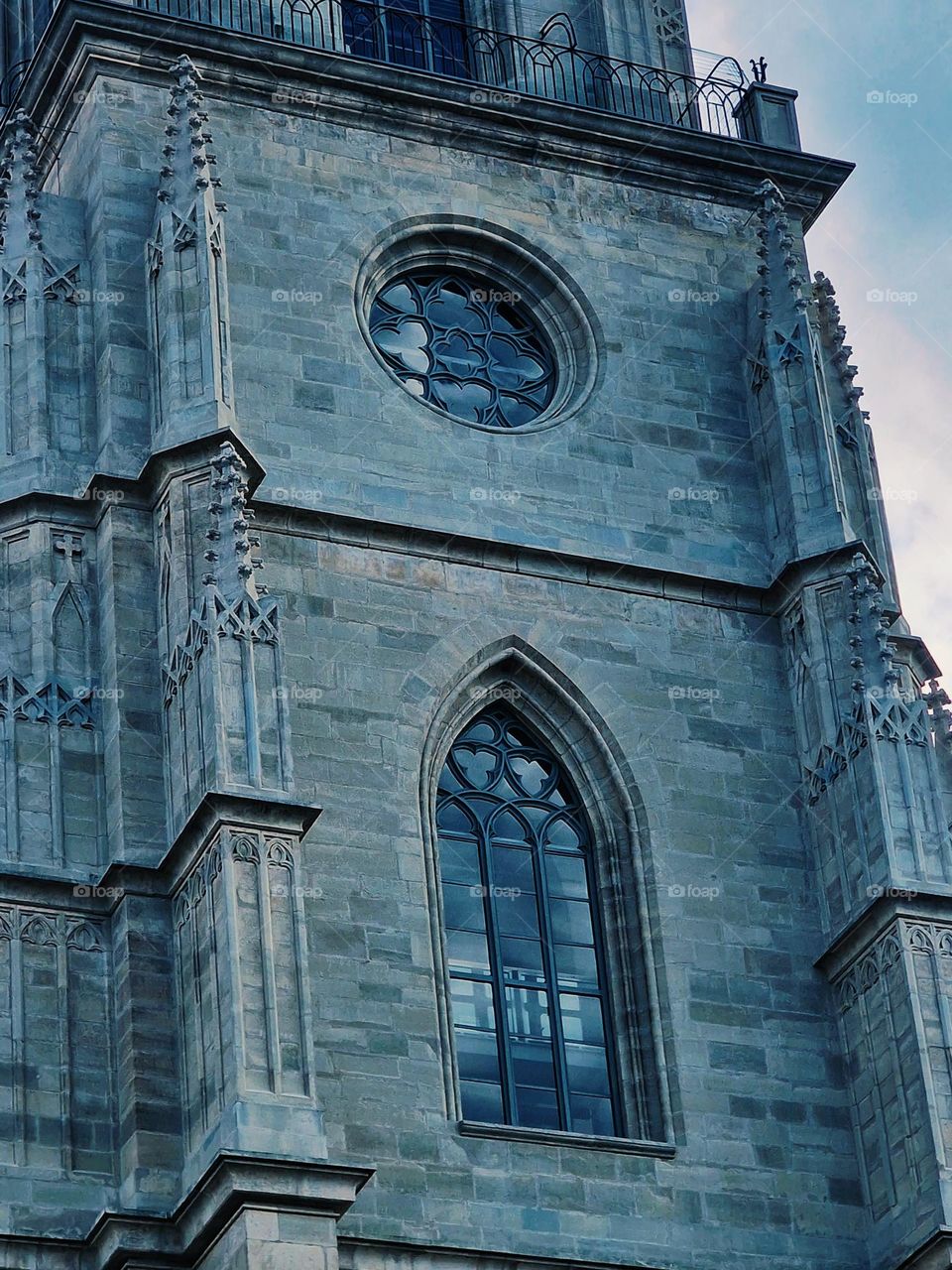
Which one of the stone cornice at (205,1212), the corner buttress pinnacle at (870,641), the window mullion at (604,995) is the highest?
the corner buttress pinnacle at (870,641)

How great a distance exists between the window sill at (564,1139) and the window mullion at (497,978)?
0.44m

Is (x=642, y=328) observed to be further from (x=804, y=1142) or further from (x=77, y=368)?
(x=804, y=1142)

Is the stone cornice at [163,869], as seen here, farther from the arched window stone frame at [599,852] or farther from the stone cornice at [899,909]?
the stone cornice at [899,909]

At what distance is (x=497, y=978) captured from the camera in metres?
31.5

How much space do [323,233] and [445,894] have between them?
7600mm

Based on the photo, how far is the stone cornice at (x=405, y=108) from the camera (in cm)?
3572

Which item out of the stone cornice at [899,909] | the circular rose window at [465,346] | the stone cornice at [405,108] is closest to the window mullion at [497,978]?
the stone cornice at [899,909]

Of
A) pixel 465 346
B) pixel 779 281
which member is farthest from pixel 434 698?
pixel 779 281

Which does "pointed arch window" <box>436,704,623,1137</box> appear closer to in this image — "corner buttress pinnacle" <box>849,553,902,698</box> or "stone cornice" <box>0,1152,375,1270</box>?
"corner buttress pinnacle" <box>849,553,902,698</box>

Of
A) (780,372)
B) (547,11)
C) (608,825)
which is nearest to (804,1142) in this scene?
(608,825)

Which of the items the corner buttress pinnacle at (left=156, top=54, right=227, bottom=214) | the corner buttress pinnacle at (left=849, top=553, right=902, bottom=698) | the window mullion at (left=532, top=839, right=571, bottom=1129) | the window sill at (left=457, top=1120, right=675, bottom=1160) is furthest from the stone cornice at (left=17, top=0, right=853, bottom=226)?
the window sill at (left=457, top=1120, right=675, bottom=1160)

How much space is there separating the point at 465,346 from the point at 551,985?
7.58 meters

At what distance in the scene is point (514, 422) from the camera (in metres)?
35.4

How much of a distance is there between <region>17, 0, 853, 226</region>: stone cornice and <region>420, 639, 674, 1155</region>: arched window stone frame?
6747 mm
